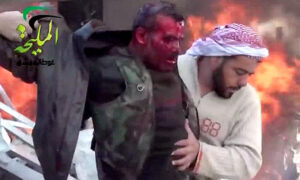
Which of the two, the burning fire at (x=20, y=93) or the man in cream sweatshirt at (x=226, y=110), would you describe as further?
the burning fire at (x=20, y=93)

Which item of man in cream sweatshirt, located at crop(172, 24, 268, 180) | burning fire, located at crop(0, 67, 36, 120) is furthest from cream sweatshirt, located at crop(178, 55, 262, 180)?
burning fire, located at crop(0, 67, 36, 120)

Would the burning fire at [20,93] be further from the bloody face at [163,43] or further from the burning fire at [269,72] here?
the burning fire at [269,72]

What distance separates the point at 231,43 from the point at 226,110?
0.27 metres

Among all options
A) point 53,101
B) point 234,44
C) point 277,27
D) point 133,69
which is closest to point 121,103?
point 133,69

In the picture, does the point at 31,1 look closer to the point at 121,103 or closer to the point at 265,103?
the point at 121,103

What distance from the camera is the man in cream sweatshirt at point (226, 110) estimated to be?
8.01 feet

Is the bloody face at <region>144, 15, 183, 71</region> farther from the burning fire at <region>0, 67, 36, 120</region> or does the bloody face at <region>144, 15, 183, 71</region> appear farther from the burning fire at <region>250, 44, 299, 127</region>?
the burning fire at <region>0, 67, 36, 120</region>

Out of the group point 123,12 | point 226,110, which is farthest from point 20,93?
point 226,110

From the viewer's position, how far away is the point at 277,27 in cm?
249

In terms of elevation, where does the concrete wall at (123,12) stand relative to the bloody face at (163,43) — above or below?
above

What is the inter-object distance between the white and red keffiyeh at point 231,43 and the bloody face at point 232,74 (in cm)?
3

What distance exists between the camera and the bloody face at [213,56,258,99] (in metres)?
2.44

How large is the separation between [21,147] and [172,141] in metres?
0.68

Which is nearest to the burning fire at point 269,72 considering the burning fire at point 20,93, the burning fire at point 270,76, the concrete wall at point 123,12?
the burning fire at point 270,76
